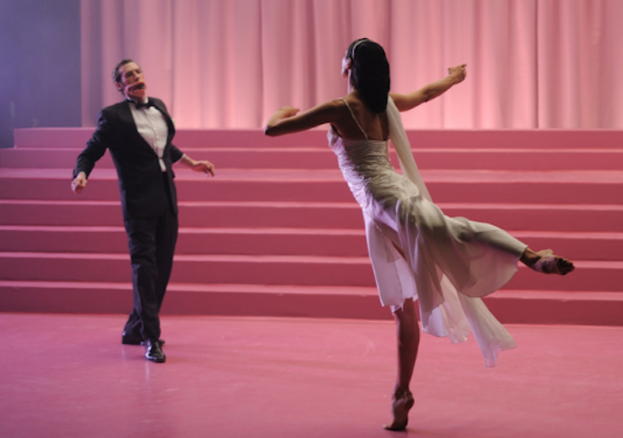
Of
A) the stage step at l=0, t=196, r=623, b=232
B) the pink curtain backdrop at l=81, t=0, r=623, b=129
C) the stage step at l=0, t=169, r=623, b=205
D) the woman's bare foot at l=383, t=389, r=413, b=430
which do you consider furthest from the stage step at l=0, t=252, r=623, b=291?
the pink curtain backdrop at l=81, t=0, r=623, b=129

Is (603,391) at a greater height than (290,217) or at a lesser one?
lesser

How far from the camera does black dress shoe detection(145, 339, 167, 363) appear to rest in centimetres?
363

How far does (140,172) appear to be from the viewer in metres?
3.82

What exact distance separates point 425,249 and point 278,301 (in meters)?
2.23

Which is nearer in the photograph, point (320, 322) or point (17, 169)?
point (320, 322)

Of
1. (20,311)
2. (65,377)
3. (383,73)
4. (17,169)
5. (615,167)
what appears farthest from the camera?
(17,169)

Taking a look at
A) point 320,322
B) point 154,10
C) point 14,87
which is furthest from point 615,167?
point 14,87

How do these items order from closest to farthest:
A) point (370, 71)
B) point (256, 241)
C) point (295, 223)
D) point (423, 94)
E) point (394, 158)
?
1. point (370, 71)
2. point (423, 94)
3. point (256, 241)
4. point (295, 223)
5. point (394, 158)

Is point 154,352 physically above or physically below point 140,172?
below

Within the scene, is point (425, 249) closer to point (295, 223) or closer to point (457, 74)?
point (457, 74)

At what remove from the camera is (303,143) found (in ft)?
20.4

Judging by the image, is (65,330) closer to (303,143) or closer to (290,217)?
(290,217)

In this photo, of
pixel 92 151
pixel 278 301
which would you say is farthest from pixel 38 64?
pixel 278 301

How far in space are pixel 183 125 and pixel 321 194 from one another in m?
2.87
